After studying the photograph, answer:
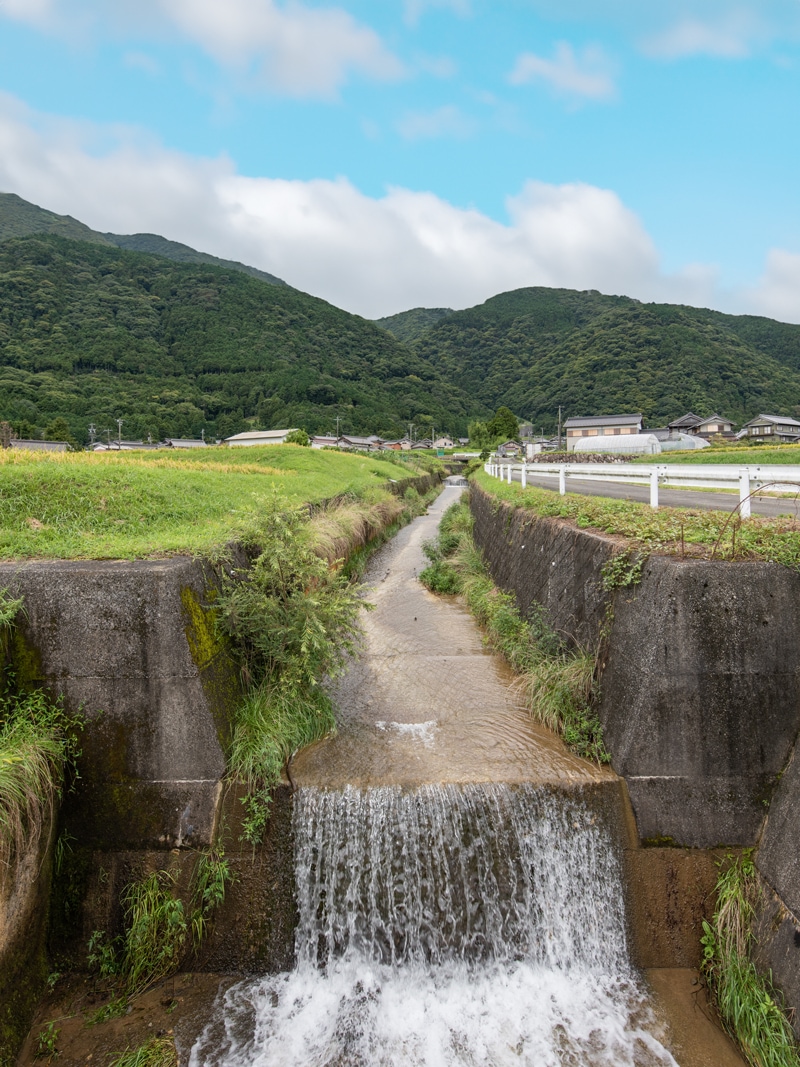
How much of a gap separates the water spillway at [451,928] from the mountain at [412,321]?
→ 177552 mm

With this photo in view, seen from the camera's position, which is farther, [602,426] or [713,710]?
[602,426]

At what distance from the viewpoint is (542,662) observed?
7297 millimetres

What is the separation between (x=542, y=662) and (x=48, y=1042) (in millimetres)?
5841

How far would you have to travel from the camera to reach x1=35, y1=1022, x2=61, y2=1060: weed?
4074 millimetres

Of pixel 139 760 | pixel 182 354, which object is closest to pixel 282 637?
pixel 139 760

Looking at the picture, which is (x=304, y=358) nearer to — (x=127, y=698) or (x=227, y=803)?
(x=127, y=698)

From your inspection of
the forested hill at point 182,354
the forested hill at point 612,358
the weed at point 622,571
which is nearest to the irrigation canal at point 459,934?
the weed at point 622,571

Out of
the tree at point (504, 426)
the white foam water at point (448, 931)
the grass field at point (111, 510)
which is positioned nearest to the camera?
the white foam water at point (448, 931)

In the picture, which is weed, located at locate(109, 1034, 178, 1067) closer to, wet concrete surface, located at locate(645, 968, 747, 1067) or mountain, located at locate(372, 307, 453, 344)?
wet concrete surface, located at locate(645, 968, 747, 1067)

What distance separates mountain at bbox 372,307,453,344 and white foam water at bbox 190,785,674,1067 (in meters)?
178

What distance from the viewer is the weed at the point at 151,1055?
3994 millimetres

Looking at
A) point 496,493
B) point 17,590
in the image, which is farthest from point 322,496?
point 17,590

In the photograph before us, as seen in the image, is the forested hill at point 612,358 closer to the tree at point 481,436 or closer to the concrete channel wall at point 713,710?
the tree at point 481,436

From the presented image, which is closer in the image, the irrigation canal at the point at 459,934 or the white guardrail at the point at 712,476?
the irrigation canal at the point at 459,934
